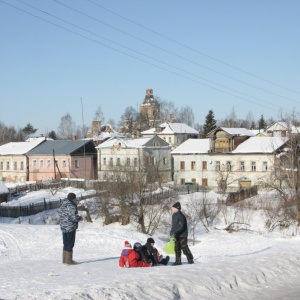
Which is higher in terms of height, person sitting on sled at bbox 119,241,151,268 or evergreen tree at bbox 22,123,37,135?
evergreen tree at bbox 22,123,37,135

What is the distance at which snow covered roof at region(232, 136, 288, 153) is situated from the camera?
194 ft

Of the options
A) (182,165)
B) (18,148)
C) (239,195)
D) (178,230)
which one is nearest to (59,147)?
(18,148)

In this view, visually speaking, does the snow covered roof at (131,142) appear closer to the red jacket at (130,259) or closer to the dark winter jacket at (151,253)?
the dark winter jacket at (151,253)

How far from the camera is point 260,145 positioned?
60656 millimetres

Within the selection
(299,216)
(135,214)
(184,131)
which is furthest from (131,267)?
(184,131)

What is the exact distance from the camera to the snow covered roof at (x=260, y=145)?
2328 inches

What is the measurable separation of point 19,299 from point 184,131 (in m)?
85.8

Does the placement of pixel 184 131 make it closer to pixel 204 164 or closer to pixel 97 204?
pixel 204 164

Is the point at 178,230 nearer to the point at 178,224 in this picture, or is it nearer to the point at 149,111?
the point at 178,224

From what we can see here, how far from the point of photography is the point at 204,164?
63906 mm

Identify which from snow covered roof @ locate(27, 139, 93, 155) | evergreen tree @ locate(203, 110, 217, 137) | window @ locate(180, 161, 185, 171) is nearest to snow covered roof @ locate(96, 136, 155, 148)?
snow covered roof @ locate(27, 139, 93, 155)

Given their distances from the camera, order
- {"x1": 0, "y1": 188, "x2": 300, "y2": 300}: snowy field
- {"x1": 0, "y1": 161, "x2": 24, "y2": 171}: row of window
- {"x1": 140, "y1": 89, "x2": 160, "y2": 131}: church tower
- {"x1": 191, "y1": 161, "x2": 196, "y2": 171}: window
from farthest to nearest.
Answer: {"x1": 140, "y1": 89, "x2": 160, "y2": 131}: church tower
{"x1": 0, "y1": 161, "x2": 24, "y2": 171}: row of window
{"x1": 191, "y1": 161, "x2": 196, "y2": 171}: window
{"x1": 0, "y1": 188, "x2": 300, "y2": 300}: snowy field

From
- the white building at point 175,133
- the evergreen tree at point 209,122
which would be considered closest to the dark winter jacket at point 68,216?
the white building at point 175,133

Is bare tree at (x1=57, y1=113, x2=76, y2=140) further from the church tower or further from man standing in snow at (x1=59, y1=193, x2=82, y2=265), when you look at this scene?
man standing in snow at (x1=59, y1=193, x2=82, y2=265)
